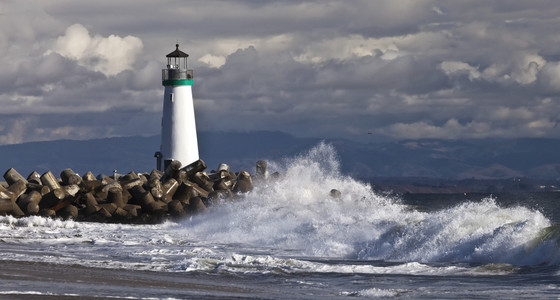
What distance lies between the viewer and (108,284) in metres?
13.6

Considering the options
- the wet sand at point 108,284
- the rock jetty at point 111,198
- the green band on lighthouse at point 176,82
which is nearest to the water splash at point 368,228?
the rock jetty at point 111,198

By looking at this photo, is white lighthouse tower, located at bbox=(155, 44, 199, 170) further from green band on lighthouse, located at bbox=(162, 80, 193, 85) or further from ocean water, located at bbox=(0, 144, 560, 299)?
ocean water, located at bbox=(0, 144, 560, 299)

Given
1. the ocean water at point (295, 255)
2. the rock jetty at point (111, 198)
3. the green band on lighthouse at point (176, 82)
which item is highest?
the green band on lighthouse at point (176, 82)

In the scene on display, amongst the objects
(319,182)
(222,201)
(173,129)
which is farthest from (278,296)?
(173,129)

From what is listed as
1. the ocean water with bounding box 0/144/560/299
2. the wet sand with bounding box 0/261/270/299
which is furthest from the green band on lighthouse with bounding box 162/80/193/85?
the wet sand with bounding box 0/261/270/299

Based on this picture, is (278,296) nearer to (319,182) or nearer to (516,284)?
(516,284)

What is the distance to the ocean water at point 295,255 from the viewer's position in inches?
525

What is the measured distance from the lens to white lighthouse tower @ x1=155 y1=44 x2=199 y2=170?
39.1 m

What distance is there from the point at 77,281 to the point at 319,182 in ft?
69.4

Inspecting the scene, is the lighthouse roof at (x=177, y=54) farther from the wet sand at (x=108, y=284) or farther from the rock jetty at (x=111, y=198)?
the wet sand at (x=108, y=284)

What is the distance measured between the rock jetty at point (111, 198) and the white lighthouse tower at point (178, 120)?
695 centimetres

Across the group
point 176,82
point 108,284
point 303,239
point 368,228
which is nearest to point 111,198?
point 303,239

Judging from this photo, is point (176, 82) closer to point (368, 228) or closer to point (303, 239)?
point (303, 239)

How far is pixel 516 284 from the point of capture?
13969 mm
